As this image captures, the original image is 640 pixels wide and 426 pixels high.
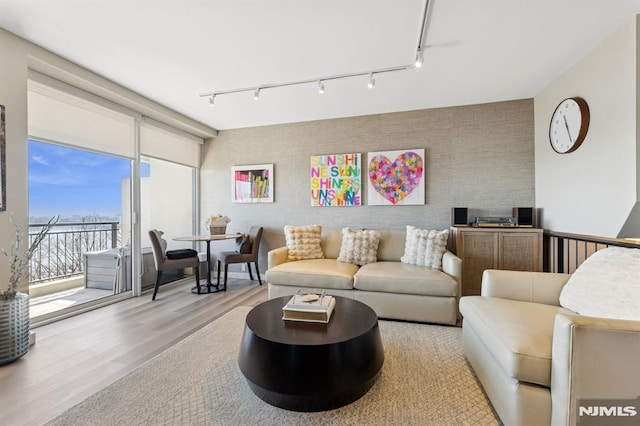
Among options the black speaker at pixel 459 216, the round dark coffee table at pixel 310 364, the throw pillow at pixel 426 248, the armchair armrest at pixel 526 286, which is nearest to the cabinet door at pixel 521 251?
the black speaker at pixel 459 216

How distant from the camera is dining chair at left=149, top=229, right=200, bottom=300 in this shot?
343 cm

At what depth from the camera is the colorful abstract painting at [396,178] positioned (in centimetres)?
376

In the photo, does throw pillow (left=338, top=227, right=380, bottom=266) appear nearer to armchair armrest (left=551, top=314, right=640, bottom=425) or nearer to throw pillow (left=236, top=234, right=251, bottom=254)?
throw pillow (left=236, top=234, right=251, bottom=254)

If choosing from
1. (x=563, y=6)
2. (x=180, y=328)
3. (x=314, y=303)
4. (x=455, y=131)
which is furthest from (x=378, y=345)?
(x=455, y=131)

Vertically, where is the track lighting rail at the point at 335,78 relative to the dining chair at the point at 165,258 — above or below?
above

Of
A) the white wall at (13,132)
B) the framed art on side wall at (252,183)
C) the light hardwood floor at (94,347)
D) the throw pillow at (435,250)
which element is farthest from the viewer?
the framed art on side wall at (252,183)

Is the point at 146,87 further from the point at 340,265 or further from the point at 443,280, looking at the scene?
the point at 443,280

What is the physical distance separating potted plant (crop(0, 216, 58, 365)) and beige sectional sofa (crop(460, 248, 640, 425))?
128 inches

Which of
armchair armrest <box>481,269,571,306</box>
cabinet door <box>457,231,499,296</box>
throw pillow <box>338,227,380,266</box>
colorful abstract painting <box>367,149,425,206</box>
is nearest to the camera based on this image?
armchair armrest <box>481,269,571,306</box>

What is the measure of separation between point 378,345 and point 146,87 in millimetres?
3615

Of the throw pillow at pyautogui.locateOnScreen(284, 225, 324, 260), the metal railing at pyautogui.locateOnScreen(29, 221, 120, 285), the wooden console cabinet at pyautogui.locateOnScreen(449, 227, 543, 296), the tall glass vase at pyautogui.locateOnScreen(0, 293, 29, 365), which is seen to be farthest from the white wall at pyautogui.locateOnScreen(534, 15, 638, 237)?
the metal railing at pyautogui.locateOnScreen(29, 221, 120, 285)

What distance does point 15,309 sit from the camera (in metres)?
2.01

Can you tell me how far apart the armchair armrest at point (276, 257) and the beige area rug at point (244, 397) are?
1217mm

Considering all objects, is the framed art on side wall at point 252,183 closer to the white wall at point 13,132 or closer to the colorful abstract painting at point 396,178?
the colorful abstract painting at point 396,178
